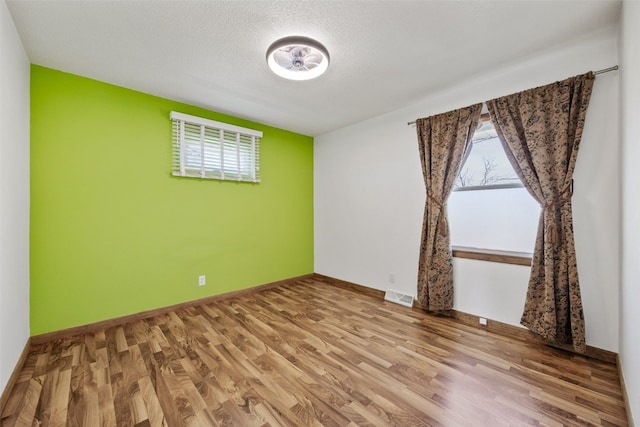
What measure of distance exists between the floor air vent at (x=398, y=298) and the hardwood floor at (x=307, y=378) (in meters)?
0.43

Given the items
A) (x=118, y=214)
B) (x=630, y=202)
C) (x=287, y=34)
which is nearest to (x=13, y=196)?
(x=118, y=214)

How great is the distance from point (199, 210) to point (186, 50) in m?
1.78

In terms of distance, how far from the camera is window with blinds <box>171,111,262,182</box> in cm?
→ 302

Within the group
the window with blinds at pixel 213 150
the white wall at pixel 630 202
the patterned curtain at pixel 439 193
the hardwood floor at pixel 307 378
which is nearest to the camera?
the white wall at pixel 630 202

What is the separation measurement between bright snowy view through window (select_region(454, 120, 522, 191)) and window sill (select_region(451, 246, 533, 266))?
0.65m

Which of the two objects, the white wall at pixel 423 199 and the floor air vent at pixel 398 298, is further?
the floor air vent at pixel 398 298

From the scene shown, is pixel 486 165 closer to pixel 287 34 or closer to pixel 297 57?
pixel 297 57

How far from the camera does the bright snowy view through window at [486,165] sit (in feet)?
8.43

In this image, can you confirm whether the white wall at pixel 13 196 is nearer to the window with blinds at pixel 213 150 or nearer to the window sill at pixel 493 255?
the window with blinds at pixel 213 150

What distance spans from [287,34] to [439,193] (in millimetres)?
2108

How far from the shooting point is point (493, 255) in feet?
8.20

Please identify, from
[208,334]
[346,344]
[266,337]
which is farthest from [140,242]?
[346,344]

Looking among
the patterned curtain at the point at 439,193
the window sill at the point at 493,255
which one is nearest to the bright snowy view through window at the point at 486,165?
the patterned curtain at the point at 439,193

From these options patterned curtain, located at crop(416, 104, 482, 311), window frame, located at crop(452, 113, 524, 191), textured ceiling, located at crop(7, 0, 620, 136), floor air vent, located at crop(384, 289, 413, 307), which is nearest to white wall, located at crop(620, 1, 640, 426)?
textured ceiling, located at crop(7, 0, 620, 136)
